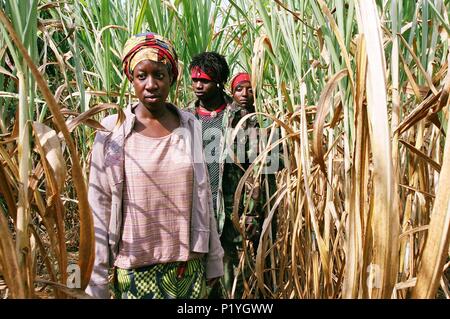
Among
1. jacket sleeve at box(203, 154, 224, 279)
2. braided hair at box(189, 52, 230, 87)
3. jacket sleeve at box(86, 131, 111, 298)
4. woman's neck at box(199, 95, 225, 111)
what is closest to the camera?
jacket sleeve at box(86, 131, 111, 298)

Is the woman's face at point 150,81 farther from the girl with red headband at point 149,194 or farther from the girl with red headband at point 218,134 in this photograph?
the girl with red headband at point 218,134

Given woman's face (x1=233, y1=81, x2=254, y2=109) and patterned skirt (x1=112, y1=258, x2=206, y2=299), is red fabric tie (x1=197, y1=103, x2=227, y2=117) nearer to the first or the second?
woman's face (x1=233, y1=81, x2=254, y2=109)

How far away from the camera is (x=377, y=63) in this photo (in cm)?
60

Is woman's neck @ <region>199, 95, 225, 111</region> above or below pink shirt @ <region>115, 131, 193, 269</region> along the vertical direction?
above

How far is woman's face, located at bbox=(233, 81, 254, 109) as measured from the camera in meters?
2.29

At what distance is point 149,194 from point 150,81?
0.85 ft

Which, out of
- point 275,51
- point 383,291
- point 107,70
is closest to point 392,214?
point 383,291

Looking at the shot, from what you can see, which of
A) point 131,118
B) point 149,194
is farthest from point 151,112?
point 149,194

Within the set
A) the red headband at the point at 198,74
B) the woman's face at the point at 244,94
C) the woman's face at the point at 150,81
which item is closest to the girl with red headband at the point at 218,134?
the red headband at the point at 198,74

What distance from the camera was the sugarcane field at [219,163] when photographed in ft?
2.15

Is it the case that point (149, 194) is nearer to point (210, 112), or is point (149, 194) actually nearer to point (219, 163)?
point (219, 163)

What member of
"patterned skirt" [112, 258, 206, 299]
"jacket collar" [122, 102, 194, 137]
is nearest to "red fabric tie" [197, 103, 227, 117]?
"jacket collar" [122, 102, 194, 137]
